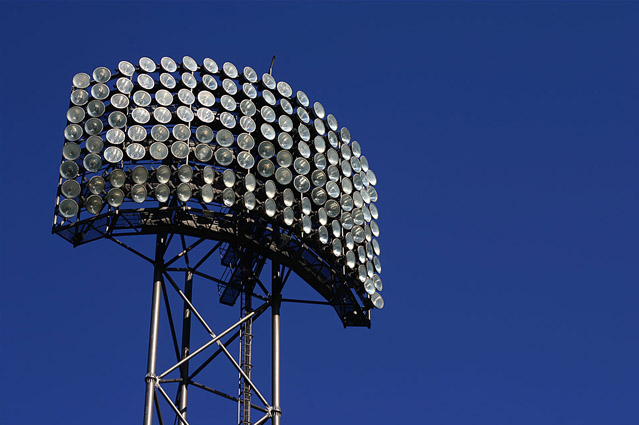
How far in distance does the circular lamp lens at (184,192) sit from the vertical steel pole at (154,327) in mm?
2378

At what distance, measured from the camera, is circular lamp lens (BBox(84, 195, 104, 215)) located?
55.9 metres

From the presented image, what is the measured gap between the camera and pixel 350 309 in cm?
6250

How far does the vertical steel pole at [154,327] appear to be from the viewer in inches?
2114

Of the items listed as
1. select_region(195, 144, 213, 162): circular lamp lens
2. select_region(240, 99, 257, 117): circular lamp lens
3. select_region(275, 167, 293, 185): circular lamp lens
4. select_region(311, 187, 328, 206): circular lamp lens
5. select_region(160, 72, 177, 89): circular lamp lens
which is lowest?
select_region(311, 187, 328, 206): circular lamp lens

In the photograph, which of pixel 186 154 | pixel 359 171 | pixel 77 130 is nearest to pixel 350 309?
pixel 359 171

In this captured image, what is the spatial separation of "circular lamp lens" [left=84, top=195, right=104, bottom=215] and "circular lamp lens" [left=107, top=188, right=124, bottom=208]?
429mm

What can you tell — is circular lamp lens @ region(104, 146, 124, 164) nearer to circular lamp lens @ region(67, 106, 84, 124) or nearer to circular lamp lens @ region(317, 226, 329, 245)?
circular lamp lens @ region(67, 106, 84, 124)

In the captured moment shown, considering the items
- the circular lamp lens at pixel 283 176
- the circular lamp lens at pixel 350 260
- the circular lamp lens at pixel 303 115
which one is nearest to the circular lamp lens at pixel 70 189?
the circular lamp lens at pixel 283 176

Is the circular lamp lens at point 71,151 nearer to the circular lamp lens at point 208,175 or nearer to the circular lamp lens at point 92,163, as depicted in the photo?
the circular lamp lens at point 92,163

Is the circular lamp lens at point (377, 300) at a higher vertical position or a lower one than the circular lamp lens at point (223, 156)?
lower

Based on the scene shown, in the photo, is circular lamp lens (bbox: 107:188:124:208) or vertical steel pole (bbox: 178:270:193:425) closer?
circular lamp lens (bbox: 107:188:124:208)

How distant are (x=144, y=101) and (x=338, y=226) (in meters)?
10.4

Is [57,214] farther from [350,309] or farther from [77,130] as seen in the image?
[350,309]

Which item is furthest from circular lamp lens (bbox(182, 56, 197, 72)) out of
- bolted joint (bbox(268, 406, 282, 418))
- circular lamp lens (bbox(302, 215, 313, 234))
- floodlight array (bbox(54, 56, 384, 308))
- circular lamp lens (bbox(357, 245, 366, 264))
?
bolted joint (bbox(268, 406, 282, 418))
